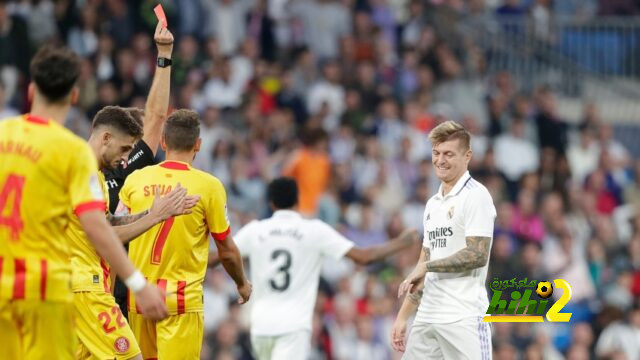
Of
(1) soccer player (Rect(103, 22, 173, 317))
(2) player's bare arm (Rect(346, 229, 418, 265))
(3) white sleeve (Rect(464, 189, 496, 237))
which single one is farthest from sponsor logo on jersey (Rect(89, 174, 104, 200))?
(2) player's bare arm (Rect(346, 229, 418, 265))

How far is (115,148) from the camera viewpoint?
9.73 metres

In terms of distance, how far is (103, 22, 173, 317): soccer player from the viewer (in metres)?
10.8

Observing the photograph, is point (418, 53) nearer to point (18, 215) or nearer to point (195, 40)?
point (195, 40)

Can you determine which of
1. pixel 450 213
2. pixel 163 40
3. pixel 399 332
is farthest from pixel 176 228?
pixel 450 213

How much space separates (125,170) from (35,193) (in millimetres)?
3106

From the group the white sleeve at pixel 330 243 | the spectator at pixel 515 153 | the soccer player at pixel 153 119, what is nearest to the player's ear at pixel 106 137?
the soccer player at pixel 153 119

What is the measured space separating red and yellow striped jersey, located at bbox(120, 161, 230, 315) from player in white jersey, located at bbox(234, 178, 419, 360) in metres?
2.79

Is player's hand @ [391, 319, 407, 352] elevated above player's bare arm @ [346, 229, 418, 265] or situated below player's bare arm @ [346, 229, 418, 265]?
below

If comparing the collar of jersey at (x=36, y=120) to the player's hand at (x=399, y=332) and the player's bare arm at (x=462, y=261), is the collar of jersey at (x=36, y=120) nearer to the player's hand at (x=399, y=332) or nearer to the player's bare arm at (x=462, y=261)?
the player's bare arm at (x=462, y=261)

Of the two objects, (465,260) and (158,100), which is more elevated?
(158,100)

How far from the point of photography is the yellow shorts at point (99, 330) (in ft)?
31.0

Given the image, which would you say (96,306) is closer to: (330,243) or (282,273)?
(282,273)

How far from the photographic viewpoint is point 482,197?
9891 millimetres

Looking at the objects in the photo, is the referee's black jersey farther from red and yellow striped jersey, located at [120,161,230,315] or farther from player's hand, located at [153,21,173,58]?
player's hand, located at [153,21,173,58]
